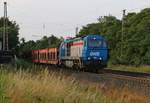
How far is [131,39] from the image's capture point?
207 ft

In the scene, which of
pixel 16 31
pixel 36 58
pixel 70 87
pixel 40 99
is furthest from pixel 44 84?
pixel 16 31

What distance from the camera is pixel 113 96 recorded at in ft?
49.0

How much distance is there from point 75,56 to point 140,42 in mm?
21550

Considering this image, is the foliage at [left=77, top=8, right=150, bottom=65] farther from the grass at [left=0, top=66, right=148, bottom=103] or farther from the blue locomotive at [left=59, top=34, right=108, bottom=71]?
the grass at [left=0, top=66, right=148, bottom=103]

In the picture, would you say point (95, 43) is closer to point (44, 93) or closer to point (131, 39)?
point (131, 39)

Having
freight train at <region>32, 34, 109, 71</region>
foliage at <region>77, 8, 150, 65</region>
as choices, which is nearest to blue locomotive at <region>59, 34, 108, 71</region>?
freight train at <region>32, 34, 109, 71</region>

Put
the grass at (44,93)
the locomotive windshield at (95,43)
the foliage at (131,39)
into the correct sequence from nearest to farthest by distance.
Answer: the grass at (44,93), the locomotive windshield at (95,43), the foliage at (131,39)

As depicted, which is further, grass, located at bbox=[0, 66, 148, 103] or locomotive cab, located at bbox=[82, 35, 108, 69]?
locomotive cab, located at bbox=[82, 35, 108, 69]

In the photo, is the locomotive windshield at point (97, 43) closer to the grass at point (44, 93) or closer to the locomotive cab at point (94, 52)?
the locomotive cab at point (94, 52)

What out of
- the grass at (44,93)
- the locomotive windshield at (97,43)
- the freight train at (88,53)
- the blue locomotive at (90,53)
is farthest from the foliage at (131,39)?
the grass at (44,93)

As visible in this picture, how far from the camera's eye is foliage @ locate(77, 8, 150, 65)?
60062 millimetres

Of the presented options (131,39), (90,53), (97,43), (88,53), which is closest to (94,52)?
(90,53)

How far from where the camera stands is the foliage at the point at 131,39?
60.1 meters

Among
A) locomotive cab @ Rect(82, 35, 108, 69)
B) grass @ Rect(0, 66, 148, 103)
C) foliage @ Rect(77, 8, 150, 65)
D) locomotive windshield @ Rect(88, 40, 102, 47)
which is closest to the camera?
grass @ Rect(0, 66, 148, 103)
